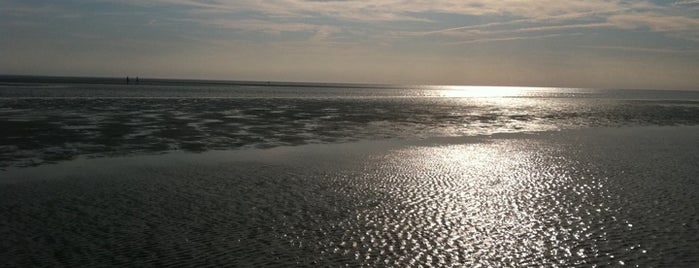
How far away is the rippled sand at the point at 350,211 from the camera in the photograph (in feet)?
28.2

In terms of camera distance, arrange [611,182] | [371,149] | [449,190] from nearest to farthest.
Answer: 1. [449,190]
2. [611,182]
3. [371,149]

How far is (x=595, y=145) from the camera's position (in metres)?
Answer: 24.4

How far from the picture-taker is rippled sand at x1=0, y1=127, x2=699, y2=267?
28.2 feet

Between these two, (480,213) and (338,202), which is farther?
(338,202)

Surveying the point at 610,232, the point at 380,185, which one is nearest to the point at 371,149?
the point at 380,185

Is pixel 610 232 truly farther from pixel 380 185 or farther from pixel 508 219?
pixel 380 185

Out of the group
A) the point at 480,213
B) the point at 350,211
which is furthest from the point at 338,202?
the point at 480,213

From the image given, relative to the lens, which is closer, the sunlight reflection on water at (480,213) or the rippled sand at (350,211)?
the rippled sand at (350,211)

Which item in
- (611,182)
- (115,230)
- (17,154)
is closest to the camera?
(115,230)

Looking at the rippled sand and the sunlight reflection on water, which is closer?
the rippled sand

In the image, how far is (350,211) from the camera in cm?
1144

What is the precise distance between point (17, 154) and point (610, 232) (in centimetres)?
1803

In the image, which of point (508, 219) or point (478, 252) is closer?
point (478, 252)

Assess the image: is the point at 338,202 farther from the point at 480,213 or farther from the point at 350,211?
the point at 480,213
